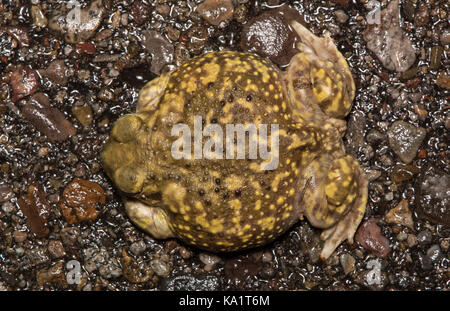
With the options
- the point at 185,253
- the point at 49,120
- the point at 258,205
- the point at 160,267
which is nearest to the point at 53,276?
the point at 160,267

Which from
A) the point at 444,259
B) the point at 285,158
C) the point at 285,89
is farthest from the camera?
the point at 444,259

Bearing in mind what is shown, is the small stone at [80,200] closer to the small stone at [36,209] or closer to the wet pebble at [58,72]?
the small stone at [36,209]

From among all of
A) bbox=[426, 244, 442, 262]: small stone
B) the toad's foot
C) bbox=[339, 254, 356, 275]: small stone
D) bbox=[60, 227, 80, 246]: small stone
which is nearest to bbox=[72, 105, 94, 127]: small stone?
bbox=[60, 227, 80, 246]: small stone

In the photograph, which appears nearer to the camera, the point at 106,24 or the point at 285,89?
the point at 285,89

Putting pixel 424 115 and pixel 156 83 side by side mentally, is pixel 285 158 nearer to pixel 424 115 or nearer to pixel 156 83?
pixel 156 83

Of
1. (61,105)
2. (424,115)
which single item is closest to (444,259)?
(424,115)

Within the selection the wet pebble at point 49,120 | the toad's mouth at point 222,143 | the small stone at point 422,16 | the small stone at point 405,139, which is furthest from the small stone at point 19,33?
the small stone at point 422,16

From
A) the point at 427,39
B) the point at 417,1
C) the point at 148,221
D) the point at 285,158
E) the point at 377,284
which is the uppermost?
the point at 417,1
